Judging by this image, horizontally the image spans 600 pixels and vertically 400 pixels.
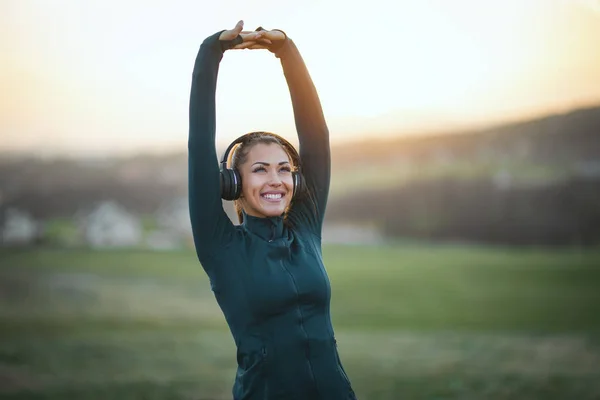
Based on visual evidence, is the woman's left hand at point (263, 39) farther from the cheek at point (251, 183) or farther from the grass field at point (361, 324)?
the grass field at point (361, 324)

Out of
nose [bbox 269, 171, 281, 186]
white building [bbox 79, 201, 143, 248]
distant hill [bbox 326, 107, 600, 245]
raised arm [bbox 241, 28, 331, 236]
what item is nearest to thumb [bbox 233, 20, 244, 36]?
raised arm [bbox 241, 28, 331, 236]

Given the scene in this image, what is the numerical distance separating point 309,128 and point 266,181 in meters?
0.21

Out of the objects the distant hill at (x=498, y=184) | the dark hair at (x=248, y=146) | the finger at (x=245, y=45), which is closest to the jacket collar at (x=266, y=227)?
the dark hair at (x=248, y=146)

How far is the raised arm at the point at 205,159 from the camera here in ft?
4.33

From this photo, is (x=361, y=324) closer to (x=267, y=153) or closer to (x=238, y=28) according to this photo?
(x=267, y=153)

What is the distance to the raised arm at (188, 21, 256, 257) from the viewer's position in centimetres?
132

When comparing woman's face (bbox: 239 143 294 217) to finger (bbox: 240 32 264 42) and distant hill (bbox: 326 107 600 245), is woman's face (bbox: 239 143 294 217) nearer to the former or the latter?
finger (bbox: 240 32 264 42)

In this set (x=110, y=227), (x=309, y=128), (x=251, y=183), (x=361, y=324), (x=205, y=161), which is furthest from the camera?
(x=110, y=227)

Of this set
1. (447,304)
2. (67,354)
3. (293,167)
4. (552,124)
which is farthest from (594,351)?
(293,167)

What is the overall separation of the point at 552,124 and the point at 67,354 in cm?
→ 341

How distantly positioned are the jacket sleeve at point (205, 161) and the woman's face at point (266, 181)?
0.28 feet

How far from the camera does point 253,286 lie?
1.33 meters

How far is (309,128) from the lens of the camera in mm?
1571

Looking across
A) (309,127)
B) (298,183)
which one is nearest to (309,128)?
(309,127)
